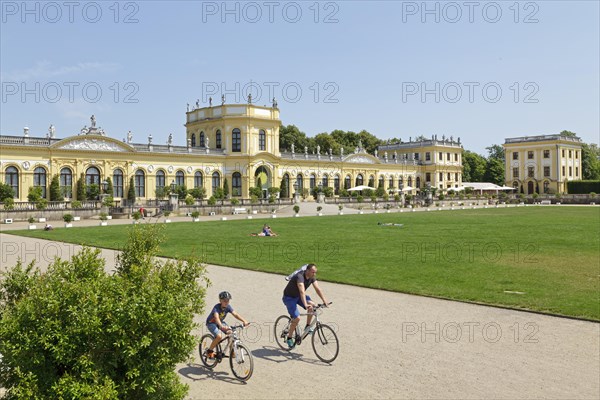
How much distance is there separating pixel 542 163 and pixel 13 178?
287 ft

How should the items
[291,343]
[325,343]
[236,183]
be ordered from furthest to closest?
1. [236,183]
2. [291,343]
3. [325,343]

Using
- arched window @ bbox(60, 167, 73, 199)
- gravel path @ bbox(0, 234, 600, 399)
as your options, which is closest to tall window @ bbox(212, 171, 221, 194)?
arched window @ bbox(60, 167, 73, 199)

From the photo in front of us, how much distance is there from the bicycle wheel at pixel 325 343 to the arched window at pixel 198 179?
55655 millimetres

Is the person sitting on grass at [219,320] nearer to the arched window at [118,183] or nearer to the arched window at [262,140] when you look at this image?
the arched window at [118,183]

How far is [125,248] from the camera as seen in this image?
7.40 meters

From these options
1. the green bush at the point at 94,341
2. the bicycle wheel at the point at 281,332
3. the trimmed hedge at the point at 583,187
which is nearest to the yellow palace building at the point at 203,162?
the trimmed hedge at the point at 583,187

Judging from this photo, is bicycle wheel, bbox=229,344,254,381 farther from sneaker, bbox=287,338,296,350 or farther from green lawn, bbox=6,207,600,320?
green lawn, bbox=6,207,600,320

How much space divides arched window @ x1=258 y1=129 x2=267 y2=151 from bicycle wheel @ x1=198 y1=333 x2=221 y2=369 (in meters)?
59.2

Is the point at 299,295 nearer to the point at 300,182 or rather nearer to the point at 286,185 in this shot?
the point at 286,185

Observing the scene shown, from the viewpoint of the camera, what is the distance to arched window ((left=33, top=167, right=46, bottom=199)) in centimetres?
5025

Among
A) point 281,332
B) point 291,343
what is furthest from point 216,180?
point 291,343

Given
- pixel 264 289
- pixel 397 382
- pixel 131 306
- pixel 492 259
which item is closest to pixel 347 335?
pixel 397 382

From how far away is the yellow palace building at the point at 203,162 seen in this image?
50.5 meters

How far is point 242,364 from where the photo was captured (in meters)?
7.86
